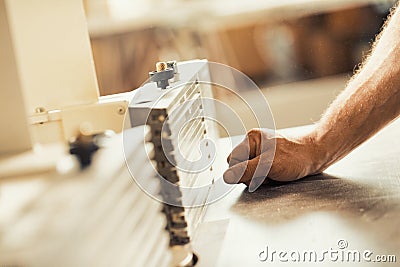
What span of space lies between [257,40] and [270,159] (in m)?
2.16

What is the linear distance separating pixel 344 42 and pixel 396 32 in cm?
194

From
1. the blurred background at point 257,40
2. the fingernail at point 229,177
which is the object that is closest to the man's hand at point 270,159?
the fingernail at point 229,177

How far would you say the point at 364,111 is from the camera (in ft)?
3.69

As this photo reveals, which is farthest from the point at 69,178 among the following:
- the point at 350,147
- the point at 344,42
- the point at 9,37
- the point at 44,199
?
the point at 344,42

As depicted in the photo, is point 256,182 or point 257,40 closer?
point 256,182

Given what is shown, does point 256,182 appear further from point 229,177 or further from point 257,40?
point 257,40

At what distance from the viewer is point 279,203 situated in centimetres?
97

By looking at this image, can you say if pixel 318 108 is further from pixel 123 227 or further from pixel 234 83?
pixel 123 227

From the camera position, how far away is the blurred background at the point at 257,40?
2980 millimetres

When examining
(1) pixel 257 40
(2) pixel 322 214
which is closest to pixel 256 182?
(2) pixel 322 214

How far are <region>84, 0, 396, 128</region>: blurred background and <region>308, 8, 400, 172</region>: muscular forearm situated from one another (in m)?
1.80

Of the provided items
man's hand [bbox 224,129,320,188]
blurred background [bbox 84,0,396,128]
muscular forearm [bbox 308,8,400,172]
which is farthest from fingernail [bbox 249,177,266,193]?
blurred background [bbox 84,0,396,128]

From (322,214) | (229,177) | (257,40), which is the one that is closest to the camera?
(322,214)

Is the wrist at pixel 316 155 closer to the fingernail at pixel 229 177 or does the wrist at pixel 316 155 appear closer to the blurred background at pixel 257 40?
the fingernail at pixel 229 177
